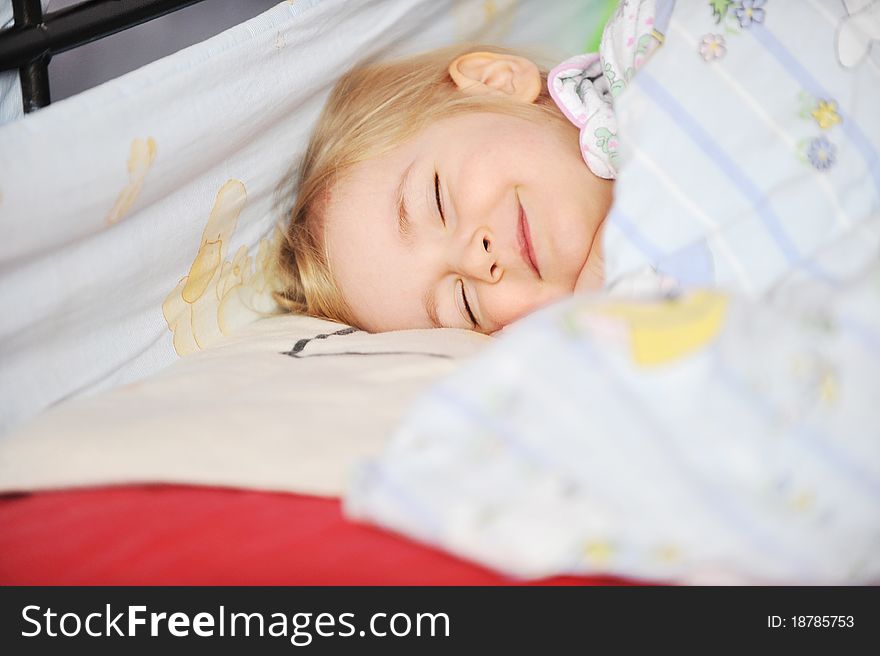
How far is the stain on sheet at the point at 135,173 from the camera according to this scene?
97 cm

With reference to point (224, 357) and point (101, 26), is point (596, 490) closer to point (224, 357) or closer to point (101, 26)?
point (224, 357)

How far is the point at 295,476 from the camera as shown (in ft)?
2.34

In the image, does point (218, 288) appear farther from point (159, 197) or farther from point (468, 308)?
point (468, 308)

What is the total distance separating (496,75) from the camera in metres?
1.33

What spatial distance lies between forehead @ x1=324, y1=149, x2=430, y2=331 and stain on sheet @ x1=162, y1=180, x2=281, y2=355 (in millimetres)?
116

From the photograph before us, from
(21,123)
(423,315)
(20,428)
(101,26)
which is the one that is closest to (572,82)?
(423,315)

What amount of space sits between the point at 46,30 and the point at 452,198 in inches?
19.3

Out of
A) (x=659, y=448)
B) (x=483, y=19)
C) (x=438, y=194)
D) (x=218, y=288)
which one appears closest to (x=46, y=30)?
(x=218, y=288)

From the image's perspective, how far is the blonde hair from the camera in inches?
48.7

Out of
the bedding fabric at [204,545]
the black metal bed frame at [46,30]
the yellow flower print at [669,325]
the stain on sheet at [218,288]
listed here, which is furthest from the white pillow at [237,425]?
the black metal bed frame at [46,30]

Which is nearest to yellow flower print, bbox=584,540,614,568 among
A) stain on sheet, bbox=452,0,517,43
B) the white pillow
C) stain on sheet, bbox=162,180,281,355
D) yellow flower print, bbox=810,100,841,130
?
the white pillow

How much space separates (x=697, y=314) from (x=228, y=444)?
0.39 m

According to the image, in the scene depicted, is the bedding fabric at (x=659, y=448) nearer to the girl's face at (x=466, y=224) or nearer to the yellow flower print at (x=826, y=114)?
the yellow flower print at (x=826, y=114)

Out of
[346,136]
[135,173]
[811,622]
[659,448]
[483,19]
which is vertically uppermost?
[483,19]
